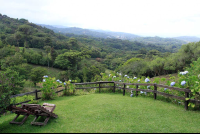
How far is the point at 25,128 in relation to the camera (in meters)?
4.05

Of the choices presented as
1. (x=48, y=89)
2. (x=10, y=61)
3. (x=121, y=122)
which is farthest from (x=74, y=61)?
(x=121, y=122)

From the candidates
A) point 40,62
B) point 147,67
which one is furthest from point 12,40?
point 147,67

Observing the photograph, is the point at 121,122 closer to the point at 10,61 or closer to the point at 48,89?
the point at 48,89

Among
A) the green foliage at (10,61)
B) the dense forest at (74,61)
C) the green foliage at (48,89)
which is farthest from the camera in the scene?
the green foliage at (10,61)

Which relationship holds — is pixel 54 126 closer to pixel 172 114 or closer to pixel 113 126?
pixel 113 126

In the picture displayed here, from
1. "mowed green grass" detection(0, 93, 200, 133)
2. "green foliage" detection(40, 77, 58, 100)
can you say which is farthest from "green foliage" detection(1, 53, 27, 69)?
"mowed green grass" detection(0, 93, 200, 133)

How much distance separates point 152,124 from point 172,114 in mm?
1300

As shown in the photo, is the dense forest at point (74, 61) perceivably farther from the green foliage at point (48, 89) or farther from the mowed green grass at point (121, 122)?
the mowed green grass at point (121, 122)

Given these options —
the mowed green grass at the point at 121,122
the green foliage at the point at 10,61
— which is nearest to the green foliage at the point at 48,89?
the mowed green grass at the point at 121,122

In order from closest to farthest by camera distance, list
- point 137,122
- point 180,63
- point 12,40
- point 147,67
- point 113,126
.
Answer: point 113,126, point 137,122, point 180,63, point 147,67, point 12,40

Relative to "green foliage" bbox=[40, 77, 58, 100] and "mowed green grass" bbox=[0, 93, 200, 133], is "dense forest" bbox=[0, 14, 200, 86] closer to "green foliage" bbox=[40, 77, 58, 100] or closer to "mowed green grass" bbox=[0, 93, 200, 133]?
"green foliage" bbox=[40, 77, 58, 100]

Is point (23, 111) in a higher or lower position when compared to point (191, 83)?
lower

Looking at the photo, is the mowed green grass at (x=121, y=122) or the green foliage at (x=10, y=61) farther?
the green foliage at (x=10, y=61)

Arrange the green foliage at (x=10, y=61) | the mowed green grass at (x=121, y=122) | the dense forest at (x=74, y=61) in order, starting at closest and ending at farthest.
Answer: the mowed green grass at (x=121, y=122), the dense forest at (x=74, y=61), the green foliage at (x=10, y=61)
